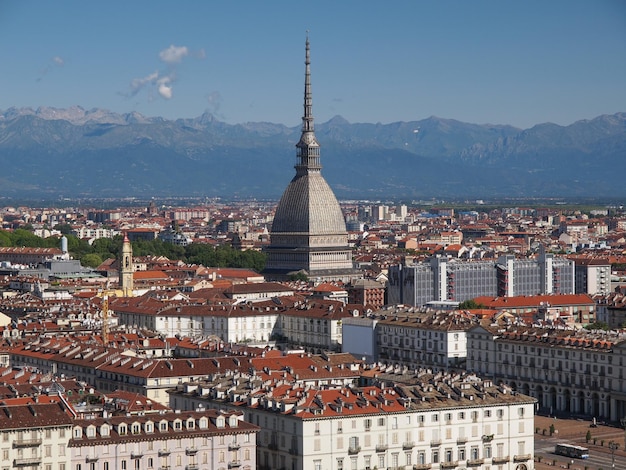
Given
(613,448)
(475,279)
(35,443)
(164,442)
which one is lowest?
(613,448)

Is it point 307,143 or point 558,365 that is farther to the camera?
point 307,143

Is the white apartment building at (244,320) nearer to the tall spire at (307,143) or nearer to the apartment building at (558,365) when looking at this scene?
the apartment building at (558,365)

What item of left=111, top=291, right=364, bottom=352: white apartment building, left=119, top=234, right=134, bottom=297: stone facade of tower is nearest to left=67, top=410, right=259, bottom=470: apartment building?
left=111, top=291, right=364, bottom=352: white apartment building

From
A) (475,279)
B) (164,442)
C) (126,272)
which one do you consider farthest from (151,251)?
(164,442)

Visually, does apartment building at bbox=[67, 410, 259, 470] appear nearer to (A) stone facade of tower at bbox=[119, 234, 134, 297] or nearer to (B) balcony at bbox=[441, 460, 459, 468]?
(B) balcony at bbox=[441, 460, 459, 468]

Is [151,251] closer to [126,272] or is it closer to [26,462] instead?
[126,272]

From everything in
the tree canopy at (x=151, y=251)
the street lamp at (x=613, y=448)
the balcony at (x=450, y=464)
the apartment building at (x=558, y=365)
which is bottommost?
the street lamp at (x=613, y=448)

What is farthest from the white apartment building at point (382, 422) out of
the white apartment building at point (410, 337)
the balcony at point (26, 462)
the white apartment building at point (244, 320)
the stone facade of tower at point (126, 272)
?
the stone facade of tower at point (126, 272)
